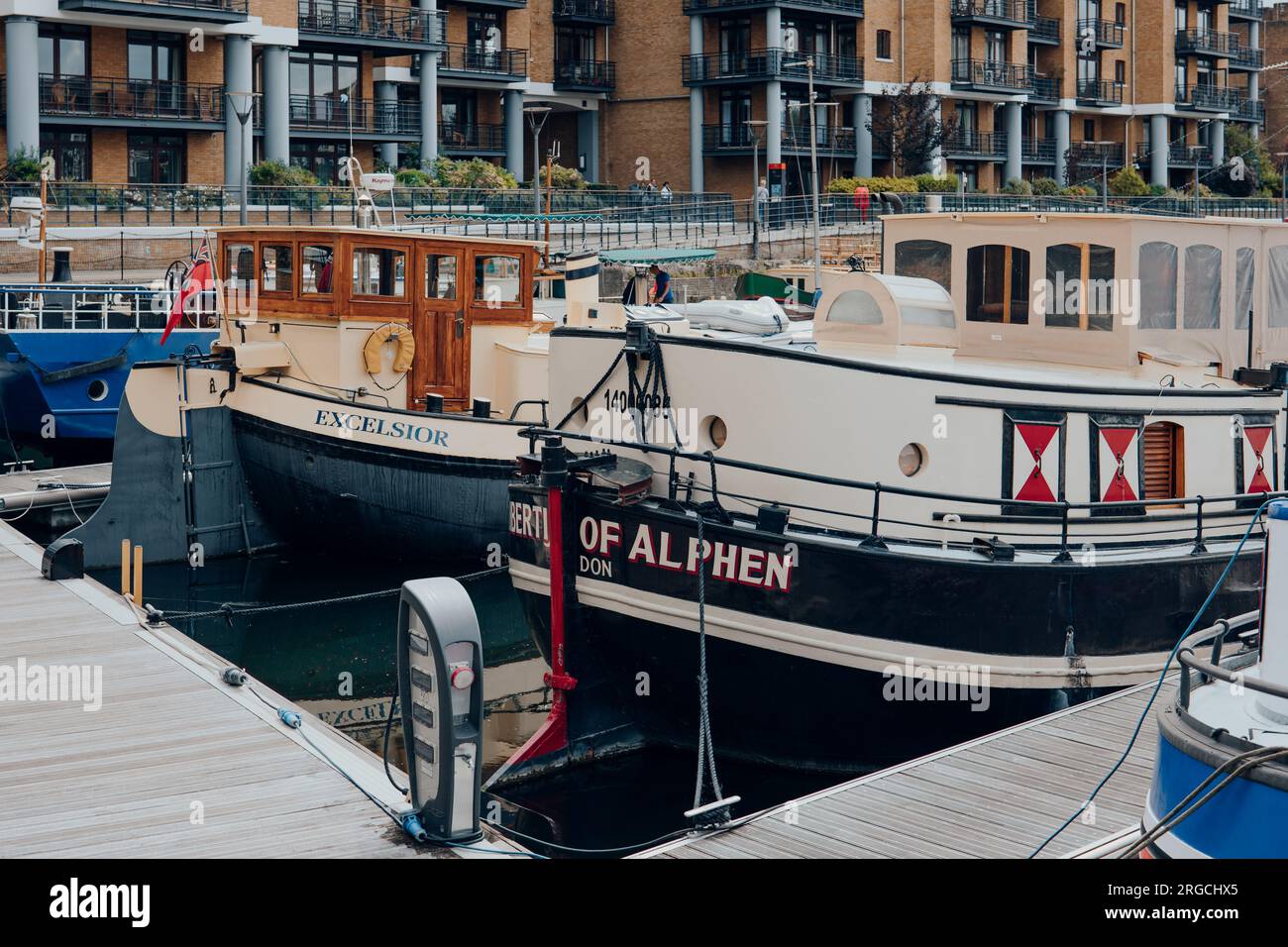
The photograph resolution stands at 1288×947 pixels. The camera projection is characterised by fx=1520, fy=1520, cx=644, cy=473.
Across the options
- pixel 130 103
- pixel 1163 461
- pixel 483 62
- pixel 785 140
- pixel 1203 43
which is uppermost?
pixel 1203 43

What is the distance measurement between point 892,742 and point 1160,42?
6795cm

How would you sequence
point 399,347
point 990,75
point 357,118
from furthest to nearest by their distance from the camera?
point 990,75 → point 357,118 → point 399,347

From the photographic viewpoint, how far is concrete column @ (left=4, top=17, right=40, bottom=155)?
39969 mm

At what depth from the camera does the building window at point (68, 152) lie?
4256cm

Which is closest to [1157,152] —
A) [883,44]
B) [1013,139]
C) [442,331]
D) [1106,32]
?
[1106,32]

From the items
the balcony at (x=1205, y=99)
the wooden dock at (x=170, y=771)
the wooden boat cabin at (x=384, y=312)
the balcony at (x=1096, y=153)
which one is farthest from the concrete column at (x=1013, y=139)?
the wooden dock at (x=170, y=771)

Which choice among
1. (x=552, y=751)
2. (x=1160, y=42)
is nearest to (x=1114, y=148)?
(x=1160, y=42)

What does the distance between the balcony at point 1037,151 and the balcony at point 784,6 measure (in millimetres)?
12978

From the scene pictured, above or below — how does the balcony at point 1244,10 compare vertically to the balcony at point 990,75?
above

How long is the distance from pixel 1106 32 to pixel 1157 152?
5.98 meters

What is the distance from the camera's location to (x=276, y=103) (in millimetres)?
45906

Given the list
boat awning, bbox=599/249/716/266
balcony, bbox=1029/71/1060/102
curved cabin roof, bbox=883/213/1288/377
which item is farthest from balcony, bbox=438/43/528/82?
curved cabin roof, bbox=883/213/1288/377

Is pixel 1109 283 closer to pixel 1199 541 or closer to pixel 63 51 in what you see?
pixel 1199 541

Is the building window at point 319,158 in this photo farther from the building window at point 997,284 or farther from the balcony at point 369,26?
the building window at point 997,284
